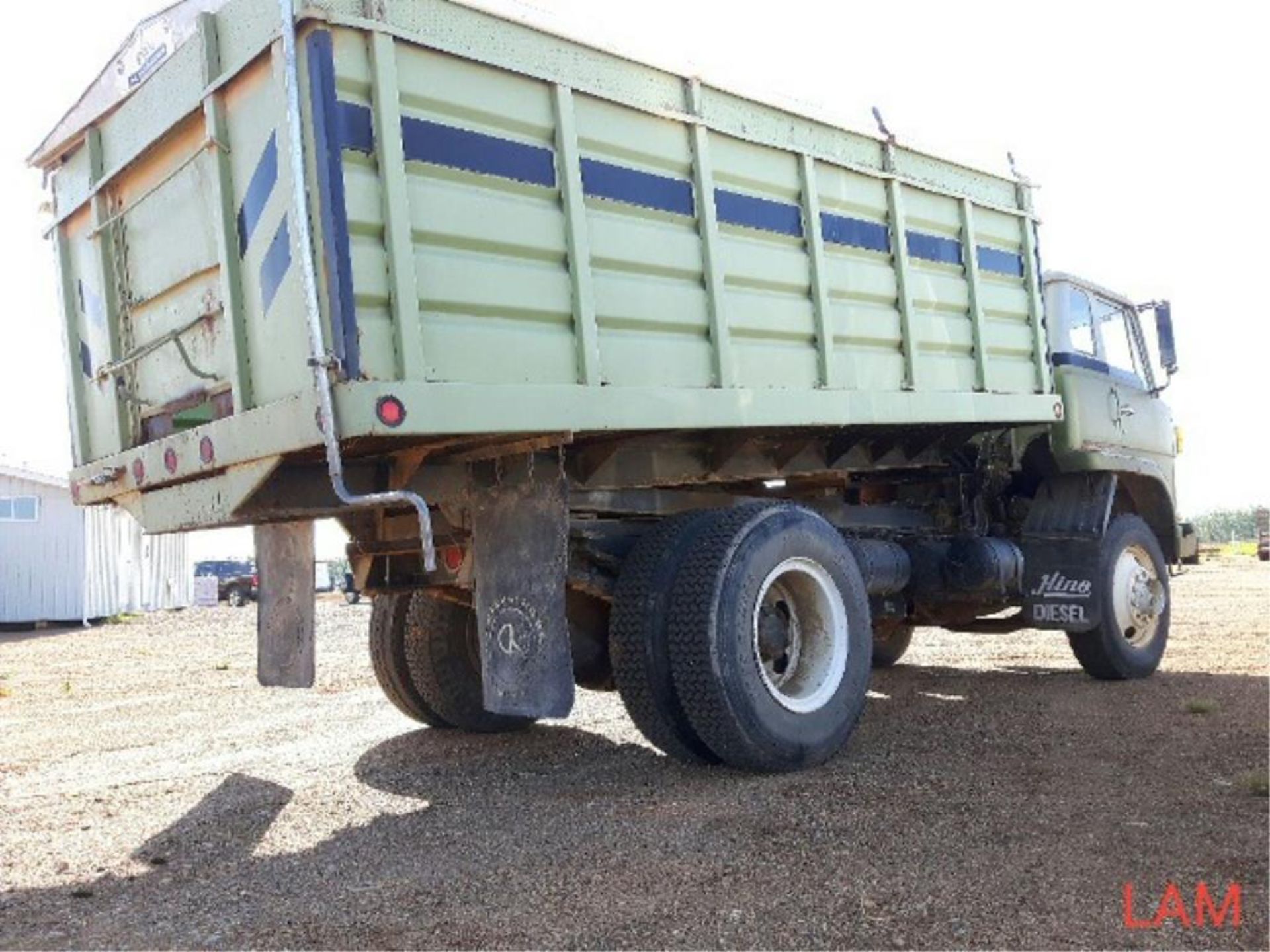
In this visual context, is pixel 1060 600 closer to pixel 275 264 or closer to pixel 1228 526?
pixel 275 264

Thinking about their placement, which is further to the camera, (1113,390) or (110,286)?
(1113,390)

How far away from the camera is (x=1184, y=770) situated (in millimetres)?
4539

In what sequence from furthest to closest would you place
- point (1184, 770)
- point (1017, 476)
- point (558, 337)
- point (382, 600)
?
point (1017, 476) < point (382, 600) < point (1184, 770) < point (558, 337)

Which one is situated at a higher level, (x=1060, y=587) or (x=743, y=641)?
(x=743, y=641)

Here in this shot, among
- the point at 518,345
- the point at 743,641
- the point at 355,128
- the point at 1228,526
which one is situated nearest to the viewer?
the point at 355,128

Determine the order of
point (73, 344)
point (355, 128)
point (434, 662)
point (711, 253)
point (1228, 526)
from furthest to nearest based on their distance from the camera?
point (1228, 526) < point (434, 662) < point (73, 344) < point (711, 253) < point (355, 128)

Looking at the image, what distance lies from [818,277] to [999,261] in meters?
1.91

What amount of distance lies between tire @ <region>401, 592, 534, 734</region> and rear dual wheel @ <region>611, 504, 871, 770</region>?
157cm

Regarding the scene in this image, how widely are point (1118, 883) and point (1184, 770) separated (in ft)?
5.29

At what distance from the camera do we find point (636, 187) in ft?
15.0

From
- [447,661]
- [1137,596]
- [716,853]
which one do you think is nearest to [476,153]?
[716,853]

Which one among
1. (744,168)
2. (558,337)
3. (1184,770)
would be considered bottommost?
(1184,770)

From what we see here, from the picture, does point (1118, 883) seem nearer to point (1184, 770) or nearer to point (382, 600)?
point (1184, 770)

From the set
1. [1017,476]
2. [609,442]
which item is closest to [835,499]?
[1017,476]
